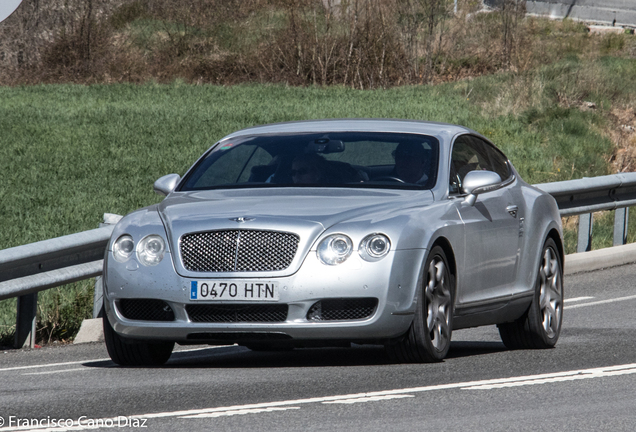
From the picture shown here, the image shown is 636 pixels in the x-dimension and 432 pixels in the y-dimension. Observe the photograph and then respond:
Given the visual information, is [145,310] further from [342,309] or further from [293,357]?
[293,357]

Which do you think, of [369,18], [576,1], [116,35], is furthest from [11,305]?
[576,1]

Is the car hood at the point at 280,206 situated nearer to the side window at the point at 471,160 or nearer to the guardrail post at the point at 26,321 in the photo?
the side window at the point at 471,160

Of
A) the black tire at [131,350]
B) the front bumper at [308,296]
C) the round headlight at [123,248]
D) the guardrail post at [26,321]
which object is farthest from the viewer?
the guardrail post at [26,321]

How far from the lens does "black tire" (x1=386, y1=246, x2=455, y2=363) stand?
7.41 m

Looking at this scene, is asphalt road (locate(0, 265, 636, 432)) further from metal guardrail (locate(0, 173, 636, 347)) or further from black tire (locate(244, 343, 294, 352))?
metal guardrail (locate(0, 173, 636, 347))

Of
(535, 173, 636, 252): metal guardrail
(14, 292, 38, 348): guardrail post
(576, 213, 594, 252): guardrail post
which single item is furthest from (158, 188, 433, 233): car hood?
(576, 213, 594, 252): guardrail post

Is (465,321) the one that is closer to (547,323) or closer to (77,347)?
(547,323)

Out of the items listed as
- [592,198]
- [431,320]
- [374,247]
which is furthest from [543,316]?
[592,198]

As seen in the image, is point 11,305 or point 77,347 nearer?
point 77,347

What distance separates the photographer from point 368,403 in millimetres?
6133

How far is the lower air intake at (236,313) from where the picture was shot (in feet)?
23.8

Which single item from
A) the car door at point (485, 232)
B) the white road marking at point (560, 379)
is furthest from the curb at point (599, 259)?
the white road marking at point (560, 379)

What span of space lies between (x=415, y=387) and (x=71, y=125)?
18.5 m

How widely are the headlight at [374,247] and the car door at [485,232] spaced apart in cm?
89
